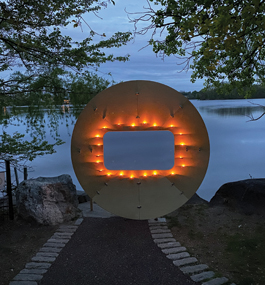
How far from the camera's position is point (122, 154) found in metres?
7.35

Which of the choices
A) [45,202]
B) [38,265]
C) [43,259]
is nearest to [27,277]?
[38,265]

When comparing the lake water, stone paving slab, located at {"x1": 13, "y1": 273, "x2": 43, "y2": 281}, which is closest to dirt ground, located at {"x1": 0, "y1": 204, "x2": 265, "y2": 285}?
stone paving slab, located at {"x1": 13, "y1": 273, "x2": 43, "y2": 281}

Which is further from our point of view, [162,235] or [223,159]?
[223,159]

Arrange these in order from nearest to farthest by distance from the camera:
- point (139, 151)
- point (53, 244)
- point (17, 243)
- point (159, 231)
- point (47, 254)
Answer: point (47, 254), point (53, 244), point (17, 243), point (159, 231), point (139, 151)

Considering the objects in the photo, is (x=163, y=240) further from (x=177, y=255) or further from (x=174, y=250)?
(x=177, y=255)

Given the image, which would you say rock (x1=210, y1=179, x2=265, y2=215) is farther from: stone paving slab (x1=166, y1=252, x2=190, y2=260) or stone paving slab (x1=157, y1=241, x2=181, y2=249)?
stone paving slab (x1=166, y1=252, x2=190, y2=260)

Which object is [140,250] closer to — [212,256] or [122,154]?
[212,256]

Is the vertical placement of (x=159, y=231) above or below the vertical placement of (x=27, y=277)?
below

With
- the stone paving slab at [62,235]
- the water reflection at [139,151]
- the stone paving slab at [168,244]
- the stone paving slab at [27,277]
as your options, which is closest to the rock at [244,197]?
the water reflection at [139,151]

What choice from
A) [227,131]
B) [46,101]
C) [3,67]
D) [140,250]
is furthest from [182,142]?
[227,131]

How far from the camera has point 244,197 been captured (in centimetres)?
752

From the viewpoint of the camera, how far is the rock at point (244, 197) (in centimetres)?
714

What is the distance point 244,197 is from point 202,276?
3832mm

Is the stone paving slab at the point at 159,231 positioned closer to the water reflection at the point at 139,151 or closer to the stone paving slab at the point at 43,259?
the water reflection at the point at 139,151
